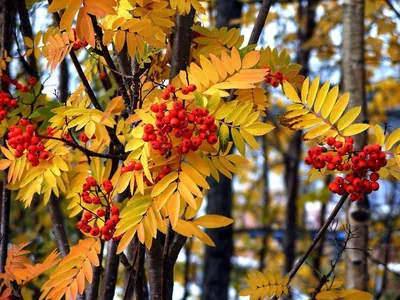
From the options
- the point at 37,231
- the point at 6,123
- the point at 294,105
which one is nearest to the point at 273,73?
the point at 294,105

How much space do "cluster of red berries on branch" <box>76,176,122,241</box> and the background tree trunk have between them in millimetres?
2093

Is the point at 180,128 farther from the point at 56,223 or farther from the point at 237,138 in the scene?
the point at 56,223

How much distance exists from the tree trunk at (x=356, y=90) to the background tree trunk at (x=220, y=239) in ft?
4.16

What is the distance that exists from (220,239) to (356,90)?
155 centimetres

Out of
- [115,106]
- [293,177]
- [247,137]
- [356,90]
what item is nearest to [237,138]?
[247,137]

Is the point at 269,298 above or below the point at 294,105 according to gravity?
below

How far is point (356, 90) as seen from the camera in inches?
78.8

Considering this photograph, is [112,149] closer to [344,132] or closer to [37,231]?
[344,132]

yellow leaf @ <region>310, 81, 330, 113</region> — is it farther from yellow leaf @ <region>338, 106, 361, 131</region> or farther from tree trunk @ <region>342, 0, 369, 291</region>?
tree trunk @ <region>342, 0, 369, 291</region>

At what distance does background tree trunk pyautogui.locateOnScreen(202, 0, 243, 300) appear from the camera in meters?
3.27

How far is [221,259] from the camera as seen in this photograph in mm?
3344

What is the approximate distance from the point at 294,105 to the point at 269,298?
0.45 metres

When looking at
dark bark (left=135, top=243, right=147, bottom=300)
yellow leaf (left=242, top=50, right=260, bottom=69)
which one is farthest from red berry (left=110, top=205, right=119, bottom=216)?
yellow leaf (left=242, top=50, right=260, bottom=69)

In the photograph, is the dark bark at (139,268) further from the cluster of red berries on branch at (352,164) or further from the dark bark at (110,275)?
the cluster of red berries on branch at (352,164)
